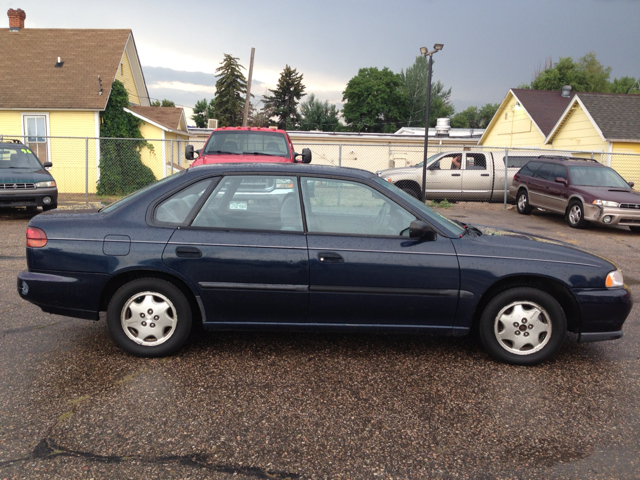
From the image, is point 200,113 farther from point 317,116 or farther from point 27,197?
point 27,197

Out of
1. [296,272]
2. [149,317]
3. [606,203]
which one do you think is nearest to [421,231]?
[296,272]

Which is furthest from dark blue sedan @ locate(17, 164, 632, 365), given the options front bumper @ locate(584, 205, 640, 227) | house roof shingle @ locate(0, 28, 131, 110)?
house roof shingle @ locate(0, 28, 131, 110)

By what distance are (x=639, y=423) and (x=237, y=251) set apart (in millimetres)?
2889

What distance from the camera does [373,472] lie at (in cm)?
278

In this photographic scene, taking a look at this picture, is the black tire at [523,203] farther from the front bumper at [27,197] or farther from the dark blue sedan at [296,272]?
the front bumper at [27,197]

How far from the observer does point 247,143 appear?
423 inches

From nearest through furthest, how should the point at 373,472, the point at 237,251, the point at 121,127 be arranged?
the point at 373,472 < the point at 237,251 < the point at 121,127

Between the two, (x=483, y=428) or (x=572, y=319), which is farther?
(x=572, y=319)

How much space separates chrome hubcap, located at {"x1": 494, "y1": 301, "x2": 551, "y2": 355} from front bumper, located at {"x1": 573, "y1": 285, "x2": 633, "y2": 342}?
280mm

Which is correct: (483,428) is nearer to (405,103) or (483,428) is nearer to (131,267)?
(131,267)

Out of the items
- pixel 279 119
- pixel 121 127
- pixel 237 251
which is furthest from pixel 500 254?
pixel 279 119

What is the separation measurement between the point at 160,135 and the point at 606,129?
1783cm

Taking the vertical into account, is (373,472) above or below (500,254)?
below

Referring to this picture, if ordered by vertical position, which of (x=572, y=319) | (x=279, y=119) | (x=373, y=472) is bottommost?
(x=373, y=472)
